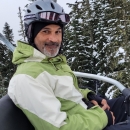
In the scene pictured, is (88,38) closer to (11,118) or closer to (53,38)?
(53,38)

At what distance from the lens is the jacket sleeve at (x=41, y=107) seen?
6.35 ft

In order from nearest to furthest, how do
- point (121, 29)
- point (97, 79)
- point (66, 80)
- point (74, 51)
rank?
point (66, 80) → point (97, 79) → point (121, 29) → point (74, 51)

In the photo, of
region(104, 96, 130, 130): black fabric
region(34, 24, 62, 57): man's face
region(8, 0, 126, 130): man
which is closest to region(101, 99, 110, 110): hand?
region(8, 0, 126, 130): man

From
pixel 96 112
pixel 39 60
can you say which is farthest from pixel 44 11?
pixel 96 112

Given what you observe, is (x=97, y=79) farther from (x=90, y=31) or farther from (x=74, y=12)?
(x=90, y=31)

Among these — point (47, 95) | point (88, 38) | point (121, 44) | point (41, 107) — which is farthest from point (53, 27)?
point (88, 38)

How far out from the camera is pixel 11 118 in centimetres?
195

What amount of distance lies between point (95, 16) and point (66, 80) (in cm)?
3022

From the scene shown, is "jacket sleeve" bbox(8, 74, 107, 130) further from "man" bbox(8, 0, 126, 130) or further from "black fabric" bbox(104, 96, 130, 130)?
"black fabric" bbox(104, 96, 130, 130)

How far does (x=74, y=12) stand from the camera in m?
26.6

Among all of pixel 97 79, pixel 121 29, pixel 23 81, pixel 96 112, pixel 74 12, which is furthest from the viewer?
pixel 74 12

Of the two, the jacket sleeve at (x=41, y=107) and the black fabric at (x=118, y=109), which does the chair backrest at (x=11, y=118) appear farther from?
the black fabric at (x=118, y=109)

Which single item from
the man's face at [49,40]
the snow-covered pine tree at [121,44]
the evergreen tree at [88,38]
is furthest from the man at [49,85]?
the evergreen tree at [88,38]

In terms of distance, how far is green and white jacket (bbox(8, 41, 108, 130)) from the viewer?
1.94m
